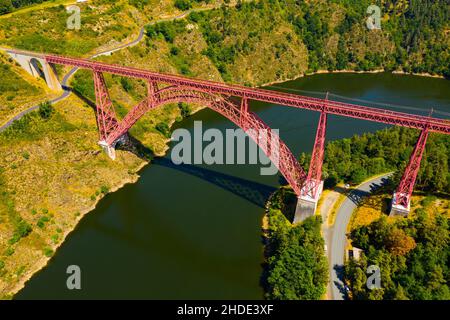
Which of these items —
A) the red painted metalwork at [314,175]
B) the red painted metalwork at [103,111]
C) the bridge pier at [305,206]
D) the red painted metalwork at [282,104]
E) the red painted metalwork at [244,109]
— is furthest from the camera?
the red painted metalwork at [103,111]

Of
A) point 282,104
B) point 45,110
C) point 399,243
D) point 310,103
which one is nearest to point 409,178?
point 399,243

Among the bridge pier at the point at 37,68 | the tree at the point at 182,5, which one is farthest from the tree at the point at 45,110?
the tree at the point at 182,5

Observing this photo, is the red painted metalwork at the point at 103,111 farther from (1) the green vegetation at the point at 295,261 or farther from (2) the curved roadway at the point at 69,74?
(1) the green vegetation at the point at 295,261

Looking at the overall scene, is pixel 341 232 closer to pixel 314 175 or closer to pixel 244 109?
pixel 314 175

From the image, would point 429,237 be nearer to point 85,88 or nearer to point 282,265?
point 282,265

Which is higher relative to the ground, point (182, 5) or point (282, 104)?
point (182, 5)
